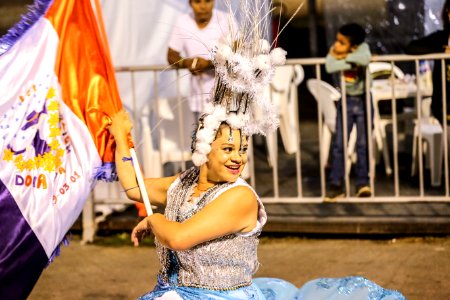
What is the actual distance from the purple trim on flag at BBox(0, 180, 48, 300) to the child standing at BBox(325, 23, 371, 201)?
11.4ft

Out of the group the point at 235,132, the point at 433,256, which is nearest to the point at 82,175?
the point at 235,132

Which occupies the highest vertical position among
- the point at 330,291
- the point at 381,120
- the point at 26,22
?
the point at 26,22

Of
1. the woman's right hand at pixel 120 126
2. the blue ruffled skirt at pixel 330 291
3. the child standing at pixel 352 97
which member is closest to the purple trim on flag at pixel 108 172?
the woman's right hand at pixel 120 126

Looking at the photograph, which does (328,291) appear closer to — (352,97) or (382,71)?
(352,97)

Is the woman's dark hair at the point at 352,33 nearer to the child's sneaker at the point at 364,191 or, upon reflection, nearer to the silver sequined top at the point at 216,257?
the child's sneaker at the point at 364,191

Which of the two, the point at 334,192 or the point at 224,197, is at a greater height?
the point at 224,197

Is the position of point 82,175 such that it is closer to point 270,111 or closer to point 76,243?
point 270,111

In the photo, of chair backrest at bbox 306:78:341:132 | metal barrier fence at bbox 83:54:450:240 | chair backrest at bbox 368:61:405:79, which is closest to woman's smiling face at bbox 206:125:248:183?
metal barrier fence at bbox 83:54:450:240

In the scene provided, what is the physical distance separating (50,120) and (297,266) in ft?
8.72

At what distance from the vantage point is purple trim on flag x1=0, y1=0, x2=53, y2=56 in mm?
5141

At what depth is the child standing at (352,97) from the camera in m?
8.09

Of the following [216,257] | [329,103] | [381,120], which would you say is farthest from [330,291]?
[381,120]

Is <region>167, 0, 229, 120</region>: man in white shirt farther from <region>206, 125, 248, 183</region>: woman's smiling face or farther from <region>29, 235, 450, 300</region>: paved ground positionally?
<region>206, 125, 248, 183</region>: woman's smiling face

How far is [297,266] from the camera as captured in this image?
731 centimetres
